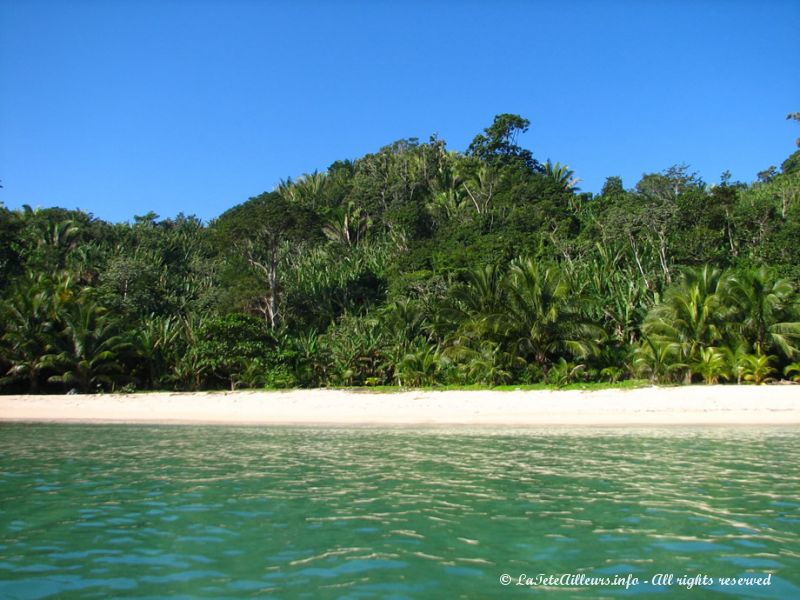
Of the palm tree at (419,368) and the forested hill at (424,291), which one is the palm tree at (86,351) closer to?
the forested hill at (424,291)

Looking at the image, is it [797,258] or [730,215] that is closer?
[797,258]

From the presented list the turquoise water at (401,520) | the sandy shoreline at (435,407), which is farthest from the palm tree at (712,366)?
the turquoise water at (401,520)

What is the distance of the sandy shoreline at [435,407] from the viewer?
18234 mm

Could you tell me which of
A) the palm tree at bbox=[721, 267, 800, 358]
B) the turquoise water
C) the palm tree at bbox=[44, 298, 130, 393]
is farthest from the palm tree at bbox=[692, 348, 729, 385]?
the palm tree at bbox=[44, 298, 130, 393]

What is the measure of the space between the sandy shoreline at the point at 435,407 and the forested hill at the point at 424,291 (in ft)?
9.05

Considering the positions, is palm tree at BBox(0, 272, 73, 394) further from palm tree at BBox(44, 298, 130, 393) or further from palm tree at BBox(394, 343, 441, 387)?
palm tree at BBox(394, 343, 441, 387)

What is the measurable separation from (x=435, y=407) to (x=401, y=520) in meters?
13.8

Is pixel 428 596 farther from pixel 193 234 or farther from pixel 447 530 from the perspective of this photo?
pixel 193 234

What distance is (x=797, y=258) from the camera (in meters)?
32.7

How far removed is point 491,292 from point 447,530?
20659mm

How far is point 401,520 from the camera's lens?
7391 mm

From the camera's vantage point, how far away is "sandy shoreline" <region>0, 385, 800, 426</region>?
18234 millimetres

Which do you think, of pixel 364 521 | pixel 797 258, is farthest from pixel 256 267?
pixel 364 521

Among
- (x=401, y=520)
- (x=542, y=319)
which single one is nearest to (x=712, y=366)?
(x=542, y=319)
